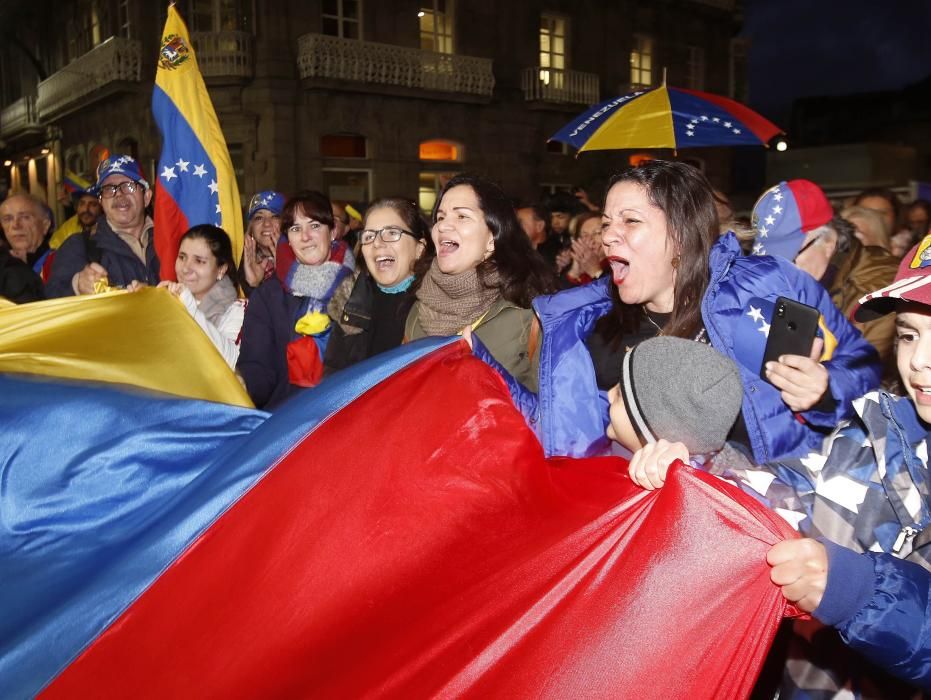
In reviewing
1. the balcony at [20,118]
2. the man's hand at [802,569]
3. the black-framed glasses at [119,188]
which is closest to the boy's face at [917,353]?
the man's hand at [802,569]

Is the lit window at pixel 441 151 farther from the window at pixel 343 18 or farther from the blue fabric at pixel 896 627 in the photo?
the blue fabric at pixel 896 627

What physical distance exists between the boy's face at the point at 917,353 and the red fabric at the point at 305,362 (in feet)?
8.69

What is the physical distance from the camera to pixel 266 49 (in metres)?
17.3

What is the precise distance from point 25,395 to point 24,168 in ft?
103

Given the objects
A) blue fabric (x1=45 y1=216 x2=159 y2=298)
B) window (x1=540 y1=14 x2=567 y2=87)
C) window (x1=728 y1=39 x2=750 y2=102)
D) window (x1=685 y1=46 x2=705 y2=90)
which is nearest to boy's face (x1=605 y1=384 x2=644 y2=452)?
blue fabric (x1=45 y1=216 x2=159 y2=298)

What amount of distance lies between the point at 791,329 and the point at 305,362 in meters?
2.34

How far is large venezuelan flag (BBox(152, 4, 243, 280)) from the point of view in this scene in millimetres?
5797

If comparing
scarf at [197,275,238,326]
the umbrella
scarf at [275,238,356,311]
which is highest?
the umbrella

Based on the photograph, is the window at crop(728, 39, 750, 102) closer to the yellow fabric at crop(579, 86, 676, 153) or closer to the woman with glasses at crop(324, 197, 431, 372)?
the yellow fabric at crop(579, 86, 676, 153)

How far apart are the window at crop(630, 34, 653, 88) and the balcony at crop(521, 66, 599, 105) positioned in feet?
7.51

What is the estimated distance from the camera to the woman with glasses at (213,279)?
4426 millimetres

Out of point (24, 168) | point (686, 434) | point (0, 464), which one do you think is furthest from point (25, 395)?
point (24, 168)

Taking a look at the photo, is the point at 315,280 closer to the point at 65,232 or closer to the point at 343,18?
the point at 65,232

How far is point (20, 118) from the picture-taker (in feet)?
89.1
